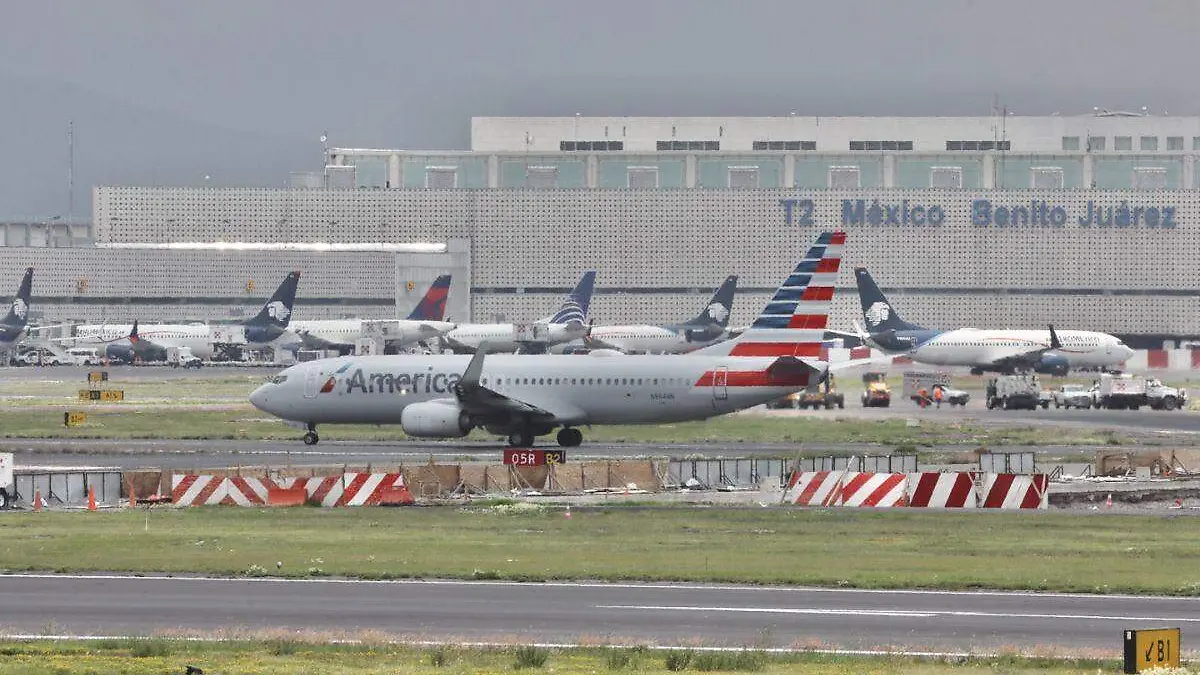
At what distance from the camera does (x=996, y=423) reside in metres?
87.6

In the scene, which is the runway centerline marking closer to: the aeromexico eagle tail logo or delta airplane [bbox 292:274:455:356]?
delta airplane [bbox 292:274:455:356]

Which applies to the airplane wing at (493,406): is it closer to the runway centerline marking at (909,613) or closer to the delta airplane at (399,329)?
the runway centerline marking at (909,613)

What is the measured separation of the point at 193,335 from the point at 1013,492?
131 metres

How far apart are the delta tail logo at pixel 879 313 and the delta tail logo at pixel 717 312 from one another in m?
29.1

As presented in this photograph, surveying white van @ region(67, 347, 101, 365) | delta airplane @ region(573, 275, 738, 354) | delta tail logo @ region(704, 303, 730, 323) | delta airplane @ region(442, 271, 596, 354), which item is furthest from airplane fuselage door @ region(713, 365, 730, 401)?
white van @ region(67, 347, 101, 365)

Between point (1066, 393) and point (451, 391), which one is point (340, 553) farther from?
point (1066, 393)

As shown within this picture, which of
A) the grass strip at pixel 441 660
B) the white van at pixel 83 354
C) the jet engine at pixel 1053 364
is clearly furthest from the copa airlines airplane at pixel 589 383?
the white van at pixel 83 354

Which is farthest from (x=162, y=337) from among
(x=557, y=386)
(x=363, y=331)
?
(x=557, y=386)

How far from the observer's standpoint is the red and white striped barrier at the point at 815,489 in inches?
1900

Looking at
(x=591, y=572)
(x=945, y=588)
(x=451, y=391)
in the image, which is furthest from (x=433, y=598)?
(x=451, y=391)

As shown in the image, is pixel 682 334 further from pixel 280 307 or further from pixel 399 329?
pixel 280 307

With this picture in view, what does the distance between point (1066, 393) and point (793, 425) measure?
28.7 m

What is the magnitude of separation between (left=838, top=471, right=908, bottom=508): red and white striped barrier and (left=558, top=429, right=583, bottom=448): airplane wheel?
2285cm

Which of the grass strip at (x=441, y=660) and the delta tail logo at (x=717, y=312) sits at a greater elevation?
the delta tail logo at (x=717, y=312)
